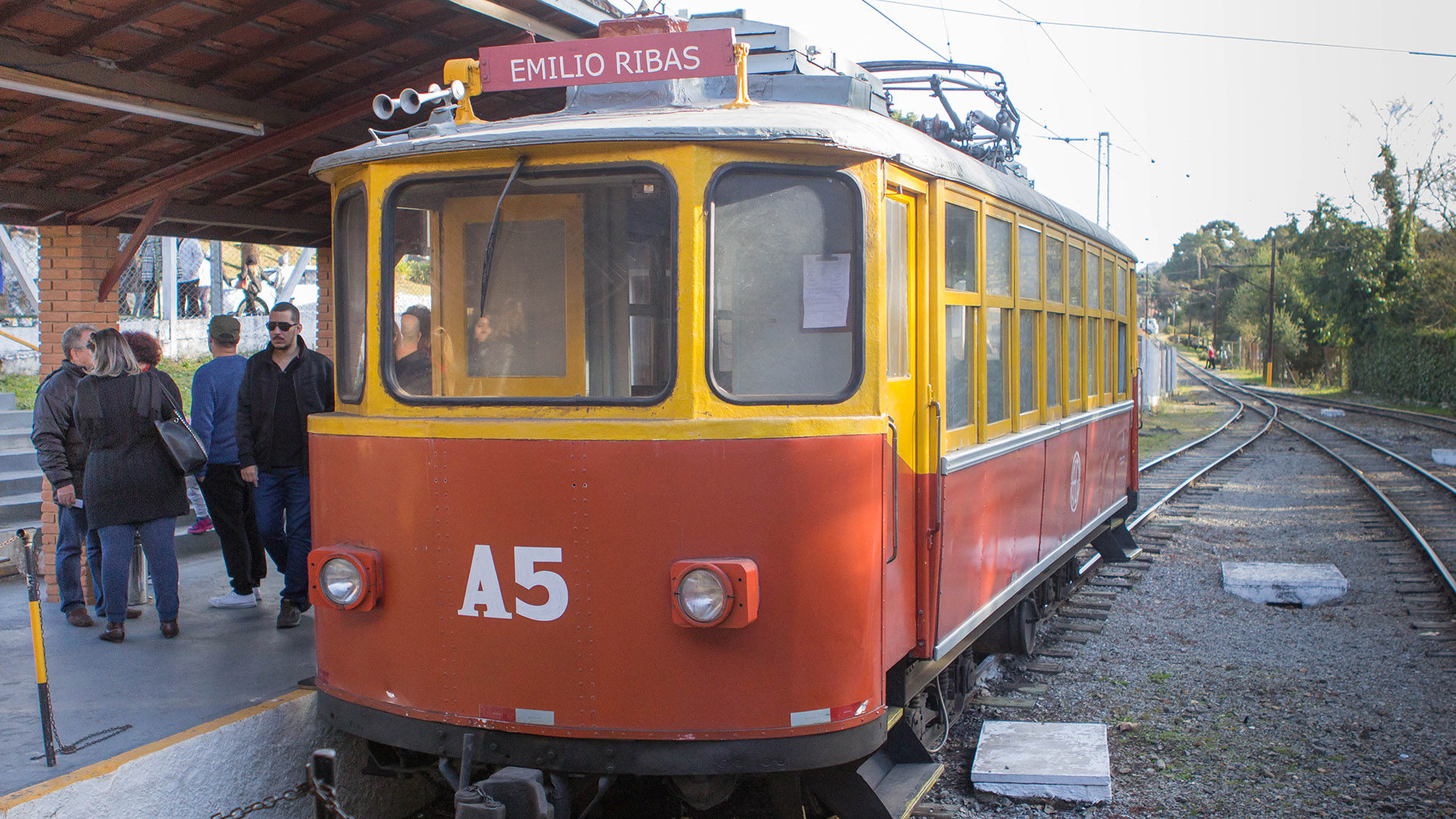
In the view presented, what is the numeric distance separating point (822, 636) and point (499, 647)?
3.32 ft

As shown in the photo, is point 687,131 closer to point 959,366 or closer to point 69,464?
point 959,366

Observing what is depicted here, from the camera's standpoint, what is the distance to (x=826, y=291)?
11.9ft

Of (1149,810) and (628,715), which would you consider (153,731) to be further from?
(1149,810)

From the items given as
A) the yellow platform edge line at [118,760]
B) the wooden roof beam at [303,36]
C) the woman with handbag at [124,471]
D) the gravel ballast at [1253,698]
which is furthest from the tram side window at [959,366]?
the woman with handbag at [124,471]

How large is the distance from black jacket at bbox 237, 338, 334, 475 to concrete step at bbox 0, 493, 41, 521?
4.64 metres

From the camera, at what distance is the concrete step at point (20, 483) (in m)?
9.63

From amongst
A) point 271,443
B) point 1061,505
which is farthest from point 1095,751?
point 271,443

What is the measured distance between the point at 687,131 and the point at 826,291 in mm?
660

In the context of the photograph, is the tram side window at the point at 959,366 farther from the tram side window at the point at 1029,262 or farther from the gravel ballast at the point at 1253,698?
the gravel ballast at the point at 1253,698

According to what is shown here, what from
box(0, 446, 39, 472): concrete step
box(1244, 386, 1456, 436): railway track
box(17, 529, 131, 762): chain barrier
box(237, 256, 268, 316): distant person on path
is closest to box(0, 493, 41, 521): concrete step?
box(0, 446, 39, 472): concrete step

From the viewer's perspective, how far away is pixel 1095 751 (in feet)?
16.6

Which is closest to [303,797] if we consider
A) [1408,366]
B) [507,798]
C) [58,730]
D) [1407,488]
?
[58,730]

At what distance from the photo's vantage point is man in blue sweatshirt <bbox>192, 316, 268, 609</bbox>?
21.1 ft

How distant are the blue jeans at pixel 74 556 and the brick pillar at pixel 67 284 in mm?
660
